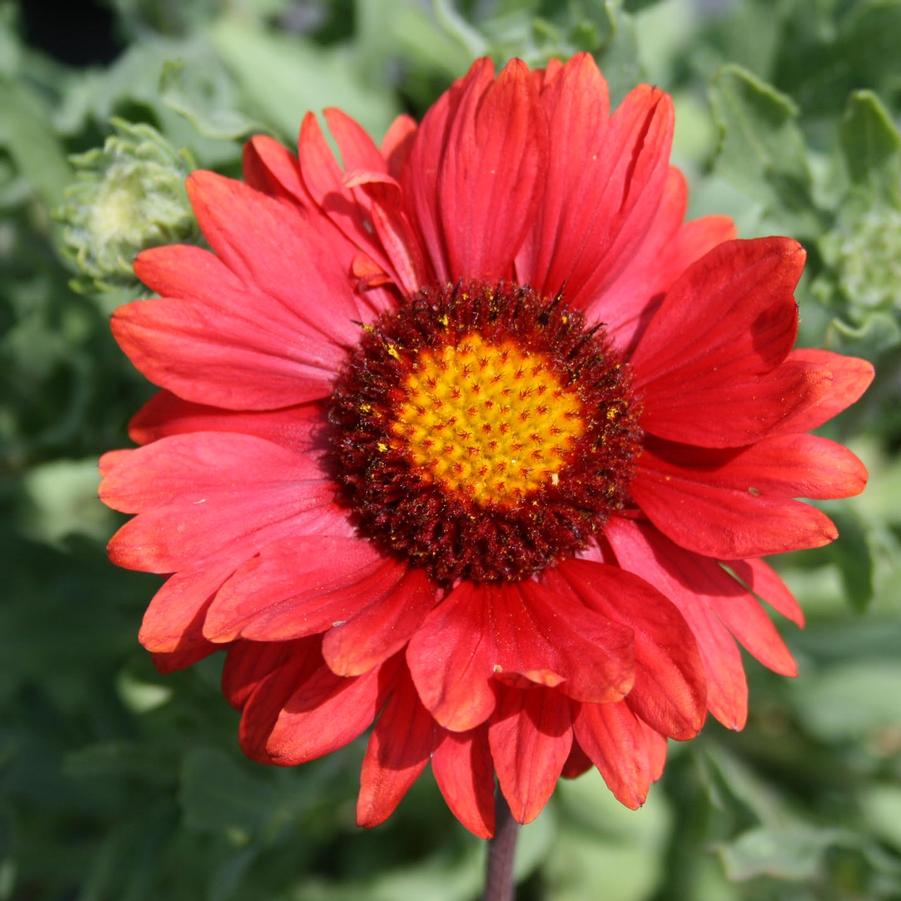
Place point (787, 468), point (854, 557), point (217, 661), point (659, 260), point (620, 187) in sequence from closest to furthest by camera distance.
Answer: point (787, 468)
point (620, 187)
point (659, 260)
point (217, 661)
point (854, 557)

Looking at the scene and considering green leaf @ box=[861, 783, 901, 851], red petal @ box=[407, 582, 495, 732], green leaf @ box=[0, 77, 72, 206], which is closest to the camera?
red petal @ box=[407, 582, 495, 732]

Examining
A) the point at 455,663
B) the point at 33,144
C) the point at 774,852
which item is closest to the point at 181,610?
the point at 455,663

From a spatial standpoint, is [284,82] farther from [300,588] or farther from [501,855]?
[501,855]

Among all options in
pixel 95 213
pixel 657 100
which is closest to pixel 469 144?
pixel 657 100

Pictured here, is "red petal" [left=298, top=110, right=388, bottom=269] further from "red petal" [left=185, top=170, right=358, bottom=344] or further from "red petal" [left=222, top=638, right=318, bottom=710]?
"red petal" [left=222, top=638, right=318, bottom=710]

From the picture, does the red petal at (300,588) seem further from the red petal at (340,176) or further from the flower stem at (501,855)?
the red petal at (340,176)

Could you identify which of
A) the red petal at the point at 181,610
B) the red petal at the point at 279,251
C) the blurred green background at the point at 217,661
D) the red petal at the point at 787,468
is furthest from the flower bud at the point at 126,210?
the red petal at the point at 787,468

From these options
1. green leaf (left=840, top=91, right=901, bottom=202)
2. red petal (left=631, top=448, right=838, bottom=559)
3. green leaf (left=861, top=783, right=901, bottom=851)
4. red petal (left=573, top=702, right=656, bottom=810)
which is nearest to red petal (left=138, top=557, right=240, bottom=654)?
red petal (left=573, top=702, right=656, bottom=810)
